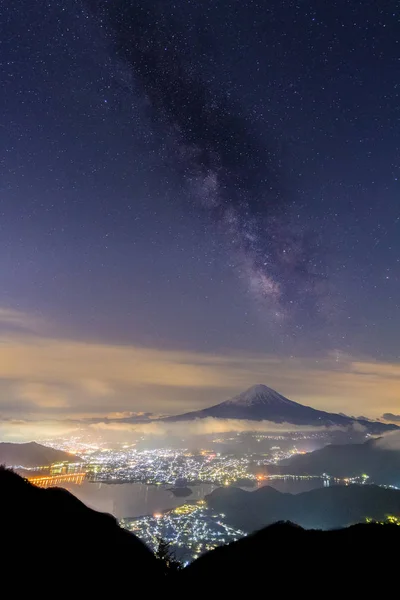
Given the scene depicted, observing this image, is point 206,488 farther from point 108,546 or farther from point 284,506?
point 108,546

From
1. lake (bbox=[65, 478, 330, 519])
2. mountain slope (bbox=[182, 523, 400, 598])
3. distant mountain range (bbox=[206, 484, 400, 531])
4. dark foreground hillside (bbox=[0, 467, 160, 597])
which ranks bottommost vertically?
lake (bbox=[65, 478, 330, 519])

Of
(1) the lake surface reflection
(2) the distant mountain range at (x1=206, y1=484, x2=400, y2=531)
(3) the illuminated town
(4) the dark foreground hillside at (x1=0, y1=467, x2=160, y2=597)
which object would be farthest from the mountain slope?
(1) the lake surface reflection

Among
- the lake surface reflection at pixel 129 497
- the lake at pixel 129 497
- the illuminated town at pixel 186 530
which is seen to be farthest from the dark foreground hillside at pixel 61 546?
the lake surface reflection at pixel 129 497

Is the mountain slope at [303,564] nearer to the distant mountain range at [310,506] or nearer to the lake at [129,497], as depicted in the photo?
the distant mountain range at [310,506]

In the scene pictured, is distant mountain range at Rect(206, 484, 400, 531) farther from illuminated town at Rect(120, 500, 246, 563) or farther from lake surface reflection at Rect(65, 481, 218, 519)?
lake surface reflection at Rect(65, 481, 218, 519)

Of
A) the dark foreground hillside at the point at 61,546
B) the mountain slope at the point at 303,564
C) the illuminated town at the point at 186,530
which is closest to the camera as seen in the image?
the dark foreground hillside at the point at 61,546

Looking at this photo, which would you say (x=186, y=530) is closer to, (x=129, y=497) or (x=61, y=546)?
(x=129, y=497)

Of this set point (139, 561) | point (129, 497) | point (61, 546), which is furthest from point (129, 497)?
point (61, 546)
